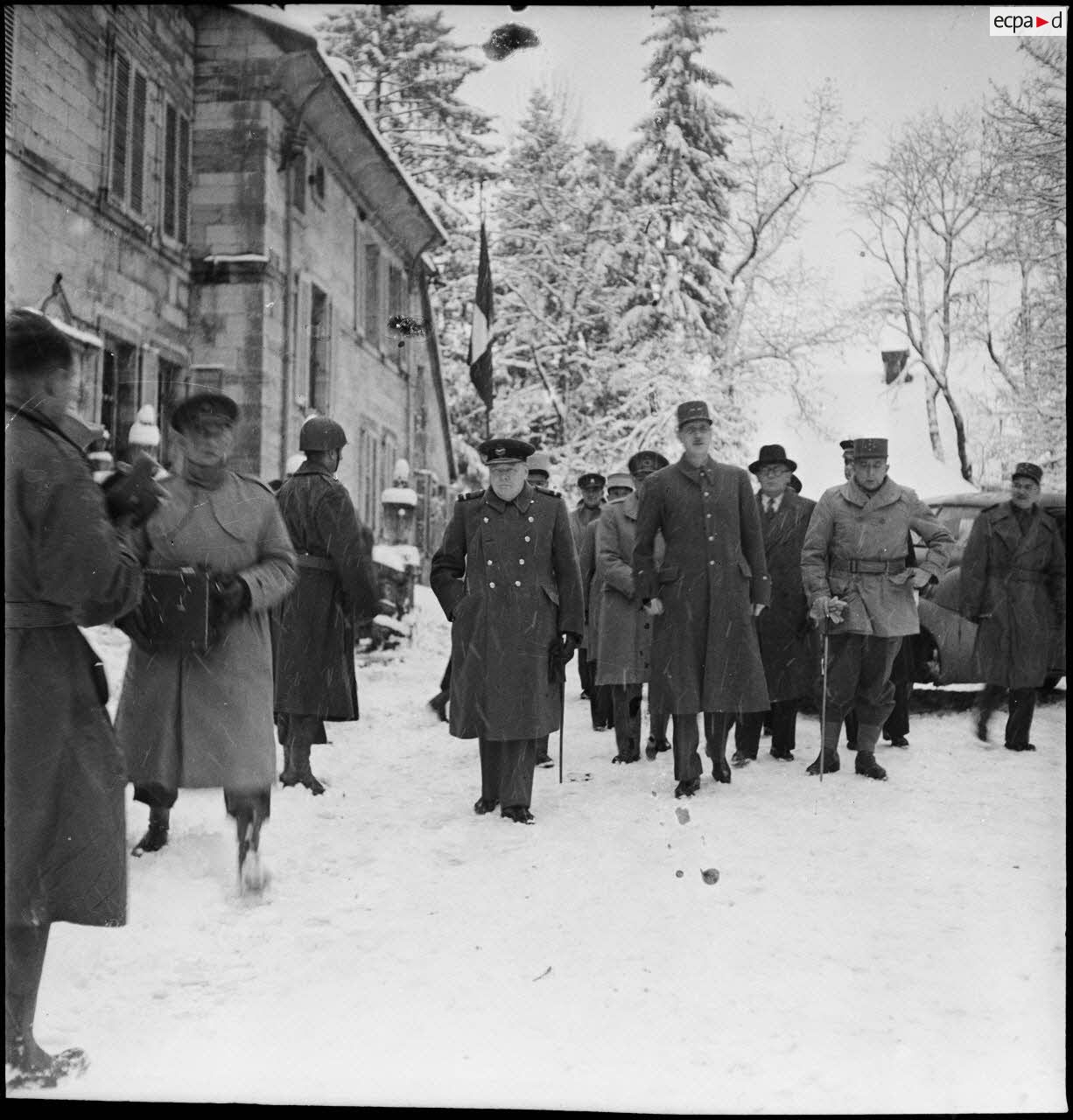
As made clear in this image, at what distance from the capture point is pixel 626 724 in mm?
7039

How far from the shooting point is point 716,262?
17.5ft

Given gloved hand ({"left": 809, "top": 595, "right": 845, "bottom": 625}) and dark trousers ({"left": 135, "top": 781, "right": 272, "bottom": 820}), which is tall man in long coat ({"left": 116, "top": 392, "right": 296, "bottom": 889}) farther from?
gloved hand ({"left": 809, "top": 595, "right": 845, "bottom": 625})

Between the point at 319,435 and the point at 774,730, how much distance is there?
3452 millimetres

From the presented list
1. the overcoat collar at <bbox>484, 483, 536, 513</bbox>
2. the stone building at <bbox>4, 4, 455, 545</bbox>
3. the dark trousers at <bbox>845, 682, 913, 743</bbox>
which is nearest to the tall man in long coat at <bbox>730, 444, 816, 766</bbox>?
the dark trousers at <bbox>845, 682, 913, 743</bbox>

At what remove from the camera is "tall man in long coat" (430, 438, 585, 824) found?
5.49 meters

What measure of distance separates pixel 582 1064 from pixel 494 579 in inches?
113

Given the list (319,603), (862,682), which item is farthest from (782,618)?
(319,603)

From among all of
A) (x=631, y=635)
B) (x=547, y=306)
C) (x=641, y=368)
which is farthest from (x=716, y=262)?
(x=631, y=635)

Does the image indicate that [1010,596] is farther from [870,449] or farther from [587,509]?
[587,509]

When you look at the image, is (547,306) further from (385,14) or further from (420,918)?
(420,918)

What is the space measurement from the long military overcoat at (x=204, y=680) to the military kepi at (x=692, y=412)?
8.47ft

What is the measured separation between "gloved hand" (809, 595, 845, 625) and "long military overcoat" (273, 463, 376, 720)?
251cm

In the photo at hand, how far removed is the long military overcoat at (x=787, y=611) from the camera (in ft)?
23.5

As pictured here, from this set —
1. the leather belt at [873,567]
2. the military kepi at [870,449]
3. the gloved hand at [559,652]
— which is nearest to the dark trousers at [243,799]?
the gloved hand at [559,652]
